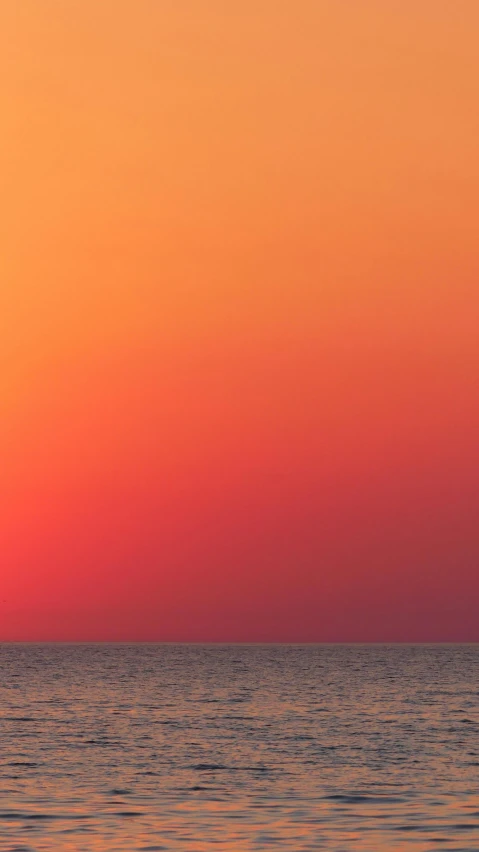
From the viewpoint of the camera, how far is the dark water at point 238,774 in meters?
41.8

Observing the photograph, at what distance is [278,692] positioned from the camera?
133 m

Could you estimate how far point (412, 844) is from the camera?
40125 mm

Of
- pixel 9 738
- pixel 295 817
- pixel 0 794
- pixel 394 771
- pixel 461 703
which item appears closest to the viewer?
pixel 295 817

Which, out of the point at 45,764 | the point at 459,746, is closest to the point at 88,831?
the point at 45,764

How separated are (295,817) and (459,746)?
2861cm

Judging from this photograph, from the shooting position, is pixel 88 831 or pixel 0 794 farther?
pixel 0 794

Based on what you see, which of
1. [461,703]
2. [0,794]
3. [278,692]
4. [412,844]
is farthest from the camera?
[278,692]

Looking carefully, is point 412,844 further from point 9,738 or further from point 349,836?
point 9,738

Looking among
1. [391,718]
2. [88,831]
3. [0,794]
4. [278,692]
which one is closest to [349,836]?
[88,831]

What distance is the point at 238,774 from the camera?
193 ft

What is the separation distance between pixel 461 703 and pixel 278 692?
2386cm

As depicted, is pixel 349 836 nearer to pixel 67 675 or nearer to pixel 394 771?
pixel 394 771

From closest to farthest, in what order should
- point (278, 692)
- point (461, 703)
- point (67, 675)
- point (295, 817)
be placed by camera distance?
point (295, 817), point (461, 703), point (278, 692), point (67, 675)

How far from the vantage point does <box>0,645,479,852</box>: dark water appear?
137 feet
